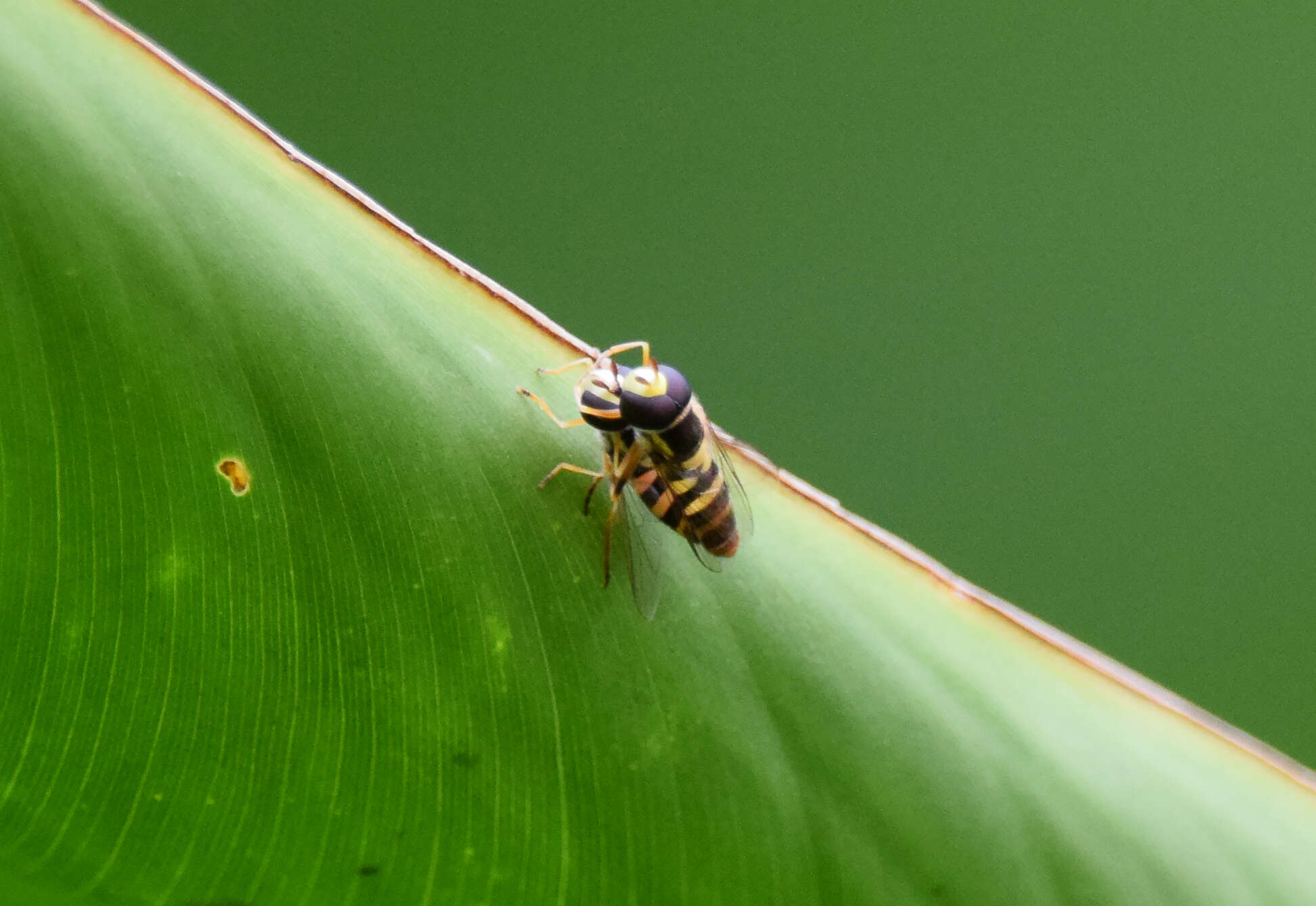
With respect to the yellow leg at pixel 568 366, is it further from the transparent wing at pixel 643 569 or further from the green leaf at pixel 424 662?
the transparent wing at pixel 643 569

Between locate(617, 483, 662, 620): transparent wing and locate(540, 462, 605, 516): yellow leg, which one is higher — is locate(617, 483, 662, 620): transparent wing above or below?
below

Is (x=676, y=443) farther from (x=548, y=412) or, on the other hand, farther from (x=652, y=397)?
(x=548, y=412)

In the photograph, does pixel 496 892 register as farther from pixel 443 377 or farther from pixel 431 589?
pixel 443 377

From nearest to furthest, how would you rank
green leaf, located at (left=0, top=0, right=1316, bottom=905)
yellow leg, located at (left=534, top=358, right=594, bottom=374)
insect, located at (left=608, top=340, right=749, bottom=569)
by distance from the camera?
green leaf, located at (left=0, top=0, right=1316, bottom=905)
yellow leg, located at (left=534, top=358, right=594, bottom=374)
insect, located at (left=608, top=340, right=749, bottom=569)

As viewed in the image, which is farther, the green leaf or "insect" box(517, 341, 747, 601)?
"insect" box(517, 341, 747, 601)

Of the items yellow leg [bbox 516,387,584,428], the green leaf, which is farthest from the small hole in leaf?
yellow leg [bbox 516,387,584,428]

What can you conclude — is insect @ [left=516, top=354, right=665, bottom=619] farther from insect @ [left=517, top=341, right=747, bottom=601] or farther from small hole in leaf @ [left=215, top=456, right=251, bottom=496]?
small hole in leaf @ [left=215, top=456, right=251, bottom=496]

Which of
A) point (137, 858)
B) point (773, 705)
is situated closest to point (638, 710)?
point (773, 705)

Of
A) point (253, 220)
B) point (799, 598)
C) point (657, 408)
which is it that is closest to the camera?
point (253, 220)
